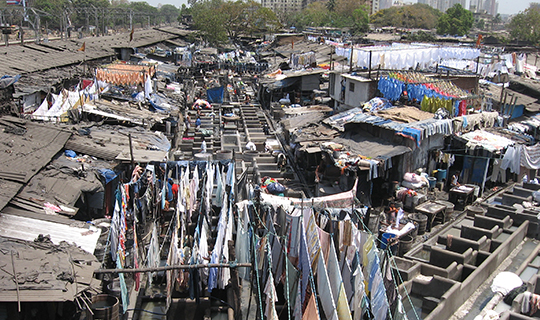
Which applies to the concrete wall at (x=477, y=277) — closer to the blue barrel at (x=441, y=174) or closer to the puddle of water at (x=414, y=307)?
the puddle of water at (x=414, y=307)

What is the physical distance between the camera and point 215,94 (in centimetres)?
3619

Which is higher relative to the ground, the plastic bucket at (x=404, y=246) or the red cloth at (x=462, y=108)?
the red cloth at (x=462, y=108)

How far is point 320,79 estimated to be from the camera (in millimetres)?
35031

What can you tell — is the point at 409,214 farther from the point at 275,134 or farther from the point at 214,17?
the point at 214,17

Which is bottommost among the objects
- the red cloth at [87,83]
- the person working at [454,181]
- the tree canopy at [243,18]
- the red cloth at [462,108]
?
the person working at [454,181]

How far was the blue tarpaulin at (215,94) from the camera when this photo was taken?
36031 mm

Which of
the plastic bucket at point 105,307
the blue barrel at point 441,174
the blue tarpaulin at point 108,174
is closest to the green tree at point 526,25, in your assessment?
the blue barrel at point 441,174

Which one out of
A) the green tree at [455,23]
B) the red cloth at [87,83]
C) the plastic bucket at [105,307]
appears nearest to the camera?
the plastic bucket at [105,307]

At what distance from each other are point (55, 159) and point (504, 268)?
13992 mm

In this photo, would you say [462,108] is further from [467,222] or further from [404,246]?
[404,246]

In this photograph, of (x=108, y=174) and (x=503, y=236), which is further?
(x=503, y=236)

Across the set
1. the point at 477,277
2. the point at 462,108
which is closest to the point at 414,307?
the point at 477,277

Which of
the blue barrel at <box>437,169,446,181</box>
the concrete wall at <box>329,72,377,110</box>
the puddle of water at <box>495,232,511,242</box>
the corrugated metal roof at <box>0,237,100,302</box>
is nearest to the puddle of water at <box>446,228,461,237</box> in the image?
the puddle of water at <box>495,232,511,242</box>

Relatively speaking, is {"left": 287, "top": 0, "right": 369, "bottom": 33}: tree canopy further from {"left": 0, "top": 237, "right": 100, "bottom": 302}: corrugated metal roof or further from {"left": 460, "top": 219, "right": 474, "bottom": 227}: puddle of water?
{"left": 0, "top": 237, "right": 100, "bottom": 302}: corrugated metal roof
